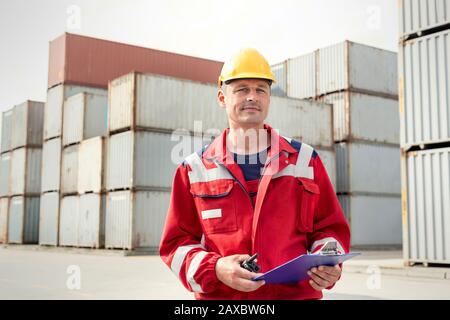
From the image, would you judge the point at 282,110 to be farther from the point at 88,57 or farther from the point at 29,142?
the point at 29,142

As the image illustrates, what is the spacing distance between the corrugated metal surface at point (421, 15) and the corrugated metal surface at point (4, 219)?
2715 cm

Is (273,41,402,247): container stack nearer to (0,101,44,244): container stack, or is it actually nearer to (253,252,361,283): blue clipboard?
(0,101,44,244): container stack

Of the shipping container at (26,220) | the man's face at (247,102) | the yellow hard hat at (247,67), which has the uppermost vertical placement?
the yellow hard hat at (247,67)

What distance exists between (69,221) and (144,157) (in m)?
6.65

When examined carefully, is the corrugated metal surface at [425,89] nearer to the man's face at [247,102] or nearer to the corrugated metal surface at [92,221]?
the man's face at [247,102]

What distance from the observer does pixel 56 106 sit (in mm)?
28281

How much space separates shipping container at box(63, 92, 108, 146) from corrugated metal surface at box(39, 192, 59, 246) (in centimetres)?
316

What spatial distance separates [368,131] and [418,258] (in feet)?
48.4

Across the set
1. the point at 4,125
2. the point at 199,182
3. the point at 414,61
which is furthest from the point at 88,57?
the point at 199,182

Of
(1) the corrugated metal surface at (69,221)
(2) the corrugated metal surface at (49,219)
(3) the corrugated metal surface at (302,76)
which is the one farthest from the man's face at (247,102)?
(3) the corrugated metal surface at (302,76)

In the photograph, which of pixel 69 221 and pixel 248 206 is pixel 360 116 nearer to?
pixel 69 221

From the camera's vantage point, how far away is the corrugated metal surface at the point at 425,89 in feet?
41.4

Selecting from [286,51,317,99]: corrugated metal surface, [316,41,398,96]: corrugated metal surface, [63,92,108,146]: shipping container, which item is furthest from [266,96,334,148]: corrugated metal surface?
[63,92,108,146]: shipping container

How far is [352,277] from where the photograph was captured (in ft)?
41.2
